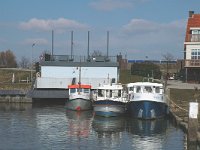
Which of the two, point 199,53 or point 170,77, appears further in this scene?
point 170,77

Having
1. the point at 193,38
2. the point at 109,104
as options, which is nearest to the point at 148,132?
the point at 109,104

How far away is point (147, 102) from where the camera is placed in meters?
45.1

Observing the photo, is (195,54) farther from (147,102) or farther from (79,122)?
(79,122)

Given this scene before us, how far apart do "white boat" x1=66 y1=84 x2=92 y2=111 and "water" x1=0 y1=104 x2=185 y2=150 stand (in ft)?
15.4

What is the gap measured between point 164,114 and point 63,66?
27179 mm

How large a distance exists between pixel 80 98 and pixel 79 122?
10954 mm

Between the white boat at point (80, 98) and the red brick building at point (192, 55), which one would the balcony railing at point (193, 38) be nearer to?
the red brick building at point (192, 55)

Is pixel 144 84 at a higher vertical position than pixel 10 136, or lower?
higher

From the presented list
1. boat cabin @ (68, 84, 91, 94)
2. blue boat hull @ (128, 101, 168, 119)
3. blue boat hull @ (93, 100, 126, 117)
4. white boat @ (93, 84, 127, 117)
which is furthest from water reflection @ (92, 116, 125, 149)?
boat cabin @ (68, 84, 91, 94)

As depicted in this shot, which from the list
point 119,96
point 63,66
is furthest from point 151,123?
point 63,66

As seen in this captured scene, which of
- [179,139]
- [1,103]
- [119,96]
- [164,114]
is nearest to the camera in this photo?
Result: [179,139]

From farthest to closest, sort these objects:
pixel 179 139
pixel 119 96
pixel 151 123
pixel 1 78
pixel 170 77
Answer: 1. pixel 1 78
2. pixel 170 77
3. pixel 119 96
4. pixel 151 123
5. pixel 179 139

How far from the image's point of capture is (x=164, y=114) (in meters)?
48.0

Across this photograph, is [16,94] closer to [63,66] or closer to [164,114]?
[63,66]
